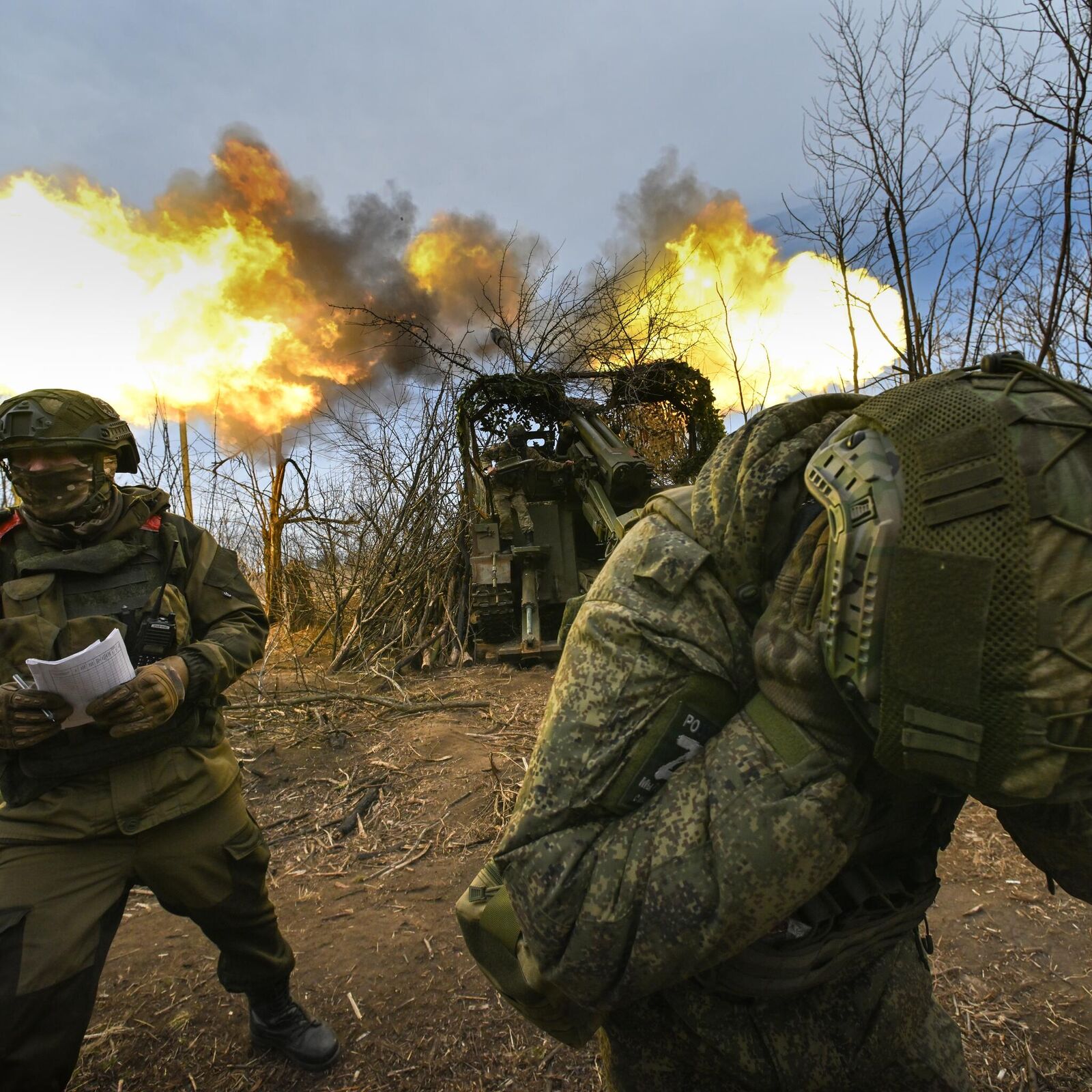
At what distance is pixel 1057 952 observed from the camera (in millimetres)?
2551

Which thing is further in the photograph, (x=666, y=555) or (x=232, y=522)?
(x=232, y=522)

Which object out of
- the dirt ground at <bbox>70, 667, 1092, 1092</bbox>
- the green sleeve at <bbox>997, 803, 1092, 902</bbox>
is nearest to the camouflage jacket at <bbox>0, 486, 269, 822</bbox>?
the dirt ground at <bbox>70, 667, 1092, 1092</bbox>

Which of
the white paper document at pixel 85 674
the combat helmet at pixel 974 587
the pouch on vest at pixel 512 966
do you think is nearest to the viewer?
the combat helmet at pixel 974 587

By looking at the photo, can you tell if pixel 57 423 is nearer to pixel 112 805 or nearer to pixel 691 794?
pixel 112 805

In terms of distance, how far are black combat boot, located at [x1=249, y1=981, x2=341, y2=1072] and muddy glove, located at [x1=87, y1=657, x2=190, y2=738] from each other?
103cm

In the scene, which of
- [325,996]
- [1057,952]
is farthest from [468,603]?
[1057,952]

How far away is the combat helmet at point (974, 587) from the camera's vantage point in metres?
0.90

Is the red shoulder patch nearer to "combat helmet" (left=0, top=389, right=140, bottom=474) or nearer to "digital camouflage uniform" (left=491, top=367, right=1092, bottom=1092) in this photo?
"combat helmet" (left=0, top=389, right=140, bottom=474)

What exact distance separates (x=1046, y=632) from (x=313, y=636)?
8.86 metres

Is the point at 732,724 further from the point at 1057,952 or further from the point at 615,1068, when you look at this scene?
the point at 1057,952

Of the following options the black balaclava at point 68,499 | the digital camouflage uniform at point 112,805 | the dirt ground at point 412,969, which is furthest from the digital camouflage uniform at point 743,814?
the black balaclava at point 68,499

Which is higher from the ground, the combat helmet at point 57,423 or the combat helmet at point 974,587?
the combat helmet at point 57,423

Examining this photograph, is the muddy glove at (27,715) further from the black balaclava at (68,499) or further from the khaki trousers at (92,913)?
the black balaclava at (68,499)

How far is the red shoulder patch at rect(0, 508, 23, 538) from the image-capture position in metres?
2.27
